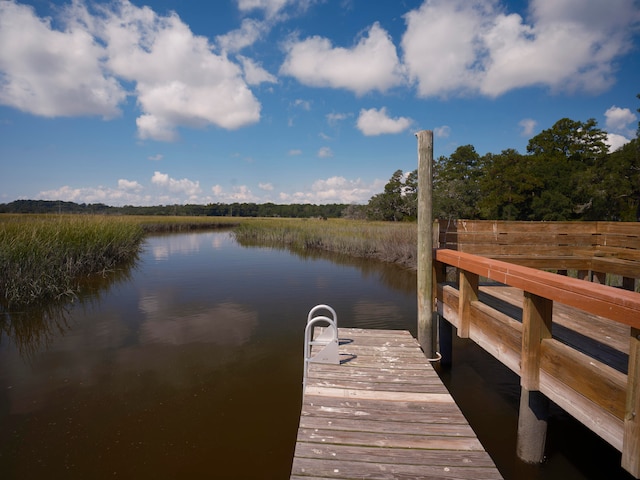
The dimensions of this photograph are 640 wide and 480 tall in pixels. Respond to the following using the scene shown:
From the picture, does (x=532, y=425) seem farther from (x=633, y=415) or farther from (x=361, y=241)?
(x=361, y=241)

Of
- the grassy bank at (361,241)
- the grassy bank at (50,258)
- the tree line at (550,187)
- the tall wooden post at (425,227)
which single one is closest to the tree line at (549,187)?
the tree line at (550,187)

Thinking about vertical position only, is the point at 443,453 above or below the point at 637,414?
below

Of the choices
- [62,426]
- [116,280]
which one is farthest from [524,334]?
[116,280]

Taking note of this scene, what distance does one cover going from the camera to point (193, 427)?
12.9 ft

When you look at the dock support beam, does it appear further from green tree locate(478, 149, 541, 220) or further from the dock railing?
green tree locate(478, 149, 541, 220)

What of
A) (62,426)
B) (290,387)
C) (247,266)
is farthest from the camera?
(247,266)

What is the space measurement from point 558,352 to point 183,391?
14.7 ft

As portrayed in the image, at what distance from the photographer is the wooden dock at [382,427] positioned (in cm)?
216

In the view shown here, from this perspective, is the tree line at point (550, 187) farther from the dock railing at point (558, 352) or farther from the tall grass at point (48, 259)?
the tall grass at point (48, 259)

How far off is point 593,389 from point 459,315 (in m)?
1.84

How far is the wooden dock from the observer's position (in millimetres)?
2156

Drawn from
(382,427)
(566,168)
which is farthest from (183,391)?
(566,168)

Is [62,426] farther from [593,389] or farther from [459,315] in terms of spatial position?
[593,389]

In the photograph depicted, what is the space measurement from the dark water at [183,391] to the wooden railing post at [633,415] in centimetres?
155
